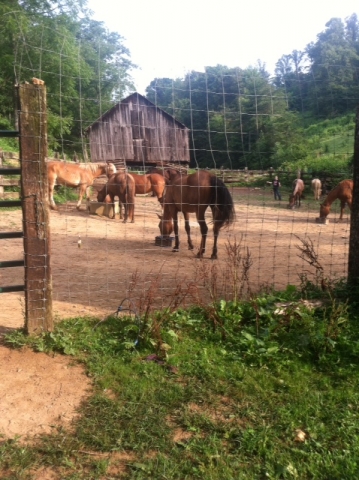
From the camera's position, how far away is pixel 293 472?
7.83 ft

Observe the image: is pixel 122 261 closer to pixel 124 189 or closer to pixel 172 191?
pixel 172 191

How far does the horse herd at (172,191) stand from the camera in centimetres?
771

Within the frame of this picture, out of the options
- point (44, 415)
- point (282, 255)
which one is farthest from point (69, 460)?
point (282, 255)

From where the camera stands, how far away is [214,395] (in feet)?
10.3

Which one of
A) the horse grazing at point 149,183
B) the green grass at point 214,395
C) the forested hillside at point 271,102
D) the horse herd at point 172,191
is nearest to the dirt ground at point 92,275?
the green grass at point 214,395

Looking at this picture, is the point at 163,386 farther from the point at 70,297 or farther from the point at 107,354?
the point at 70,297

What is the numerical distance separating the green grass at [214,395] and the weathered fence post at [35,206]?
257 millimetres

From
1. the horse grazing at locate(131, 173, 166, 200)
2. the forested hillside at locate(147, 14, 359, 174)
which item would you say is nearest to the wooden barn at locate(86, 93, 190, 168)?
the forested hillside at locate(147, 14, 359, 174)

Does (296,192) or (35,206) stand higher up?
(35,206)

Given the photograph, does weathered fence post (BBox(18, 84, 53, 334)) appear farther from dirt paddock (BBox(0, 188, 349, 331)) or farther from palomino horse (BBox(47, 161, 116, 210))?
palomino horse (BBox(47, 161, 116, 210))

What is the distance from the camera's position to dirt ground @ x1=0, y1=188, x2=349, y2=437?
3062mm

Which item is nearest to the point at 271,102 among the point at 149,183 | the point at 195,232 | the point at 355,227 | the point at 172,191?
the point at 355,227

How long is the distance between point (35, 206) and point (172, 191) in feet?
17.1

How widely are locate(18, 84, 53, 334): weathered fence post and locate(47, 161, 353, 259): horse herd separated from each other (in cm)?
237
